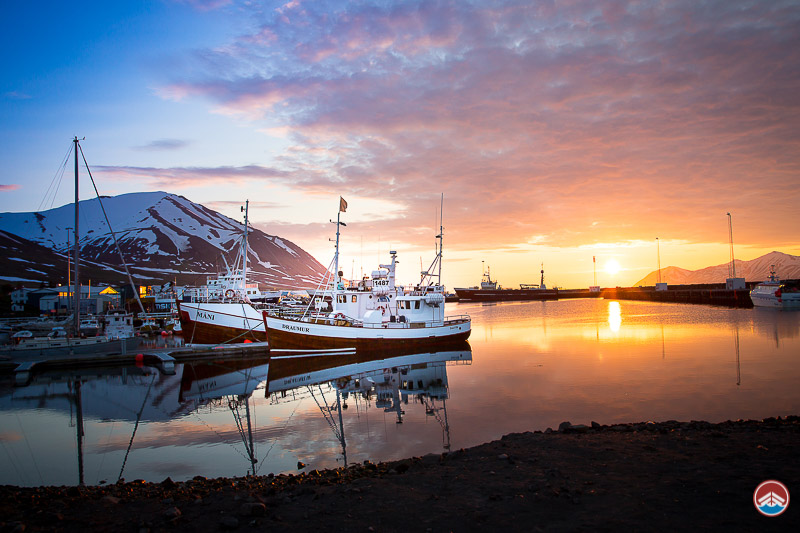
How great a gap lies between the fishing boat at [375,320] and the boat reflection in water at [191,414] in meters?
2.72

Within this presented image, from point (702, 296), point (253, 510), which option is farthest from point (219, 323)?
point (702, 296)

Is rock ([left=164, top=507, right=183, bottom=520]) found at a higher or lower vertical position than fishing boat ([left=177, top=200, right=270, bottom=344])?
lower

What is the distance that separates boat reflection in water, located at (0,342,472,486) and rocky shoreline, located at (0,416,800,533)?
269 centimetres

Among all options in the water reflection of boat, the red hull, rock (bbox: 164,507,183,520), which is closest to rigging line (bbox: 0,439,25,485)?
rock (bbox: 164,507,183,520)

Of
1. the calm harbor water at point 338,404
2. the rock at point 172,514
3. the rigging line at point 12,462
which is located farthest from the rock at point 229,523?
the rigging line at point 12,462

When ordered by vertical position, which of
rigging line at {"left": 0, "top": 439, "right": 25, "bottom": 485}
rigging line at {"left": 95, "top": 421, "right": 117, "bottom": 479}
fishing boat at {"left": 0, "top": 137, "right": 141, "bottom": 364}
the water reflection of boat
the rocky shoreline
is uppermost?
fishing boat at {"left": 0, "top": 137, "right": 141, "bottom": 364}

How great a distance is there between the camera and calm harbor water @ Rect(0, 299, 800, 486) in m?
13.5

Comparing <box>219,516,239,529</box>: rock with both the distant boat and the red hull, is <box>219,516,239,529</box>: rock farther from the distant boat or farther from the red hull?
the distant boat

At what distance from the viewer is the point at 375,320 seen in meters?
38.9

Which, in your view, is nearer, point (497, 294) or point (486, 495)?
point (486, 495)

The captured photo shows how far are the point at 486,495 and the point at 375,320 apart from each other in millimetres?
30724

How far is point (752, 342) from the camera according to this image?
3725cm

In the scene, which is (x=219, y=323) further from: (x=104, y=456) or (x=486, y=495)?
(x=486, y=495)

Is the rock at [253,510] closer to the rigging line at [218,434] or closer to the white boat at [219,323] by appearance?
the rigging line at [218,434]
